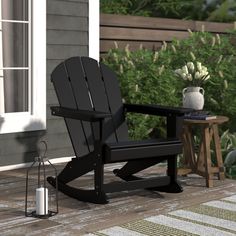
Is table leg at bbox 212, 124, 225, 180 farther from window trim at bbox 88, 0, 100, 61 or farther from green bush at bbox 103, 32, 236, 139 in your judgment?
window trim at bbox 88, 0, 100, 61

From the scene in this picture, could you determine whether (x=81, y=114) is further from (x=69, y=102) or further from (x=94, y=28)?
(x=94, y=28)

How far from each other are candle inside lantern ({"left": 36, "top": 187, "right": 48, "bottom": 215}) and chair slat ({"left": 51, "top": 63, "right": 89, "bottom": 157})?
0.67 meters

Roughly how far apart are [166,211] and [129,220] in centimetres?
33

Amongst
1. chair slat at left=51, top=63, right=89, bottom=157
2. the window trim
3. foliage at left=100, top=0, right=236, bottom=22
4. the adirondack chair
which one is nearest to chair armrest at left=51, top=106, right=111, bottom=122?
the adirondack chair

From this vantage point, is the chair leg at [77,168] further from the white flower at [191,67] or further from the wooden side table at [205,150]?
the white flower at [191,67]

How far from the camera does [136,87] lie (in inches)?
230

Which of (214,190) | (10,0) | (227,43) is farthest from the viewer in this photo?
(227,43)

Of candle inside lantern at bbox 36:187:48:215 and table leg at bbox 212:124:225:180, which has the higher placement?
table leg at bbox 212:124:225:180

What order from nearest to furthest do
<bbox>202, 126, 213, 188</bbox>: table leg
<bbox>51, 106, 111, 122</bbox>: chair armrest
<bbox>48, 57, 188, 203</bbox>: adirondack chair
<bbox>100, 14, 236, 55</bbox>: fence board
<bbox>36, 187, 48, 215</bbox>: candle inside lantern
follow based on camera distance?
1. <bbox>36, 187, 48, 215</bbox>: candle inside lantern
2. <bbox>51, 106, 111, 122</bbox>: chair armrest
3. <bbox>48, 57, 188, 203</bbox>: adirondack chair
4. <bbox>202, 126, 213, 188</bbox>: table leg
5. <bbox>100, 14, 236, 55</bbox>: fence board

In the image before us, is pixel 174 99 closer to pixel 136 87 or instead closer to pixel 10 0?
pixel 136 87

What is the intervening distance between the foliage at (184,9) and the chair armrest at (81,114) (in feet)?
23.3

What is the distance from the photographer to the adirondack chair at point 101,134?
146 inches

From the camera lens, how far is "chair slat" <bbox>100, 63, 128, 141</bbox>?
4496mm

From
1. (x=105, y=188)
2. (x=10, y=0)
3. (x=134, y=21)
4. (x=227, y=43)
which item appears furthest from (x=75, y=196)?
(x=227, y=43)
